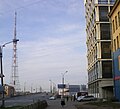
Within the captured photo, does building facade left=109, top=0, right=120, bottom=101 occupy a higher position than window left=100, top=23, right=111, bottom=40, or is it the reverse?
window left=100, top=23, right=111, bottom=40

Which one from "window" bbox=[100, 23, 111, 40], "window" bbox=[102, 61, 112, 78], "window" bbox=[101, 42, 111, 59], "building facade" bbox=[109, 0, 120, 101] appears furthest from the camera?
"window" bbox=[100, 23, 111, 40]

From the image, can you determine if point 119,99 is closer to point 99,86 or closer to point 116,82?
point 116,82

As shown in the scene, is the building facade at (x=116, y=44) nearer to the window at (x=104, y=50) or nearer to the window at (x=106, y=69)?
the window at (x=106, y=69)

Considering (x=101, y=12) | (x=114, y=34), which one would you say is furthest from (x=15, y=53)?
(x=114, y=34)

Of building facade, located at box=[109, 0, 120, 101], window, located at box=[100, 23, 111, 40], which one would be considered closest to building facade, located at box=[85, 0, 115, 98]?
window, located at box=[100, 23, 111, 40]

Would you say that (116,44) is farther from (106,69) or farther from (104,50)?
(104,50)

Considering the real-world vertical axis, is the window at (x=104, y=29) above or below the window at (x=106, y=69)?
above

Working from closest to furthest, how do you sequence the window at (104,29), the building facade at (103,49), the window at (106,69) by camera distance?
1. the building facade at (103,49)
2. the window at (106,69)
3. the window at (104,29)

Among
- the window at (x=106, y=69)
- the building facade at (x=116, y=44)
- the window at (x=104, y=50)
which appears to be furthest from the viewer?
the window at (x=104, y=50)

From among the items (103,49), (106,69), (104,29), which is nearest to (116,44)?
(106,69)

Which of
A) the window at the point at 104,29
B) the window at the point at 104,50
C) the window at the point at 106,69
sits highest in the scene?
the window at the point at 104,29

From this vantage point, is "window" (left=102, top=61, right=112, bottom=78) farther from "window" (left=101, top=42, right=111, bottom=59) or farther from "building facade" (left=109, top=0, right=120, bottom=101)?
"building facade" (left=109, top=0, right=120, bottom=101)

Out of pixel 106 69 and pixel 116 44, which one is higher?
pixel 116 44

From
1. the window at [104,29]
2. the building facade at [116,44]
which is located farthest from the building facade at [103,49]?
the building facade at [116,44]
